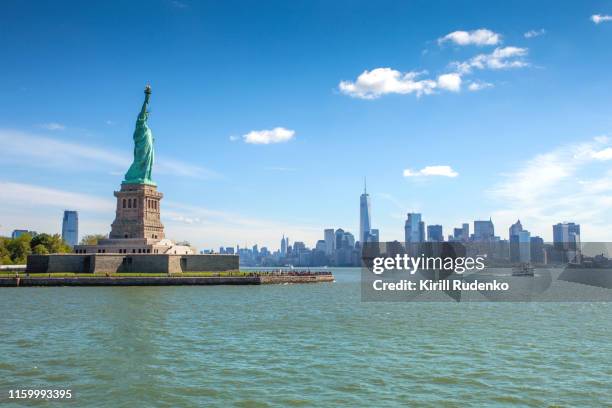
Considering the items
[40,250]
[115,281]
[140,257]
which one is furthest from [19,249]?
[115,281]

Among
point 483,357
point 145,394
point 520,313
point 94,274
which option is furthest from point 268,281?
point 145,394

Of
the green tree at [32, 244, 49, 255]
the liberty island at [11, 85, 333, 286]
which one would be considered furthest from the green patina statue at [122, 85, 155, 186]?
the green tree at [32, 244, 49, 255]

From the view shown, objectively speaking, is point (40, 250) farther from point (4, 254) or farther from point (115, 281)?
point (115, 281)

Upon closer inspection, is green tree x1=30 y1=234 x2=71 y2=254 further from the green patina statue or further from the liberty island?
the green patina statue

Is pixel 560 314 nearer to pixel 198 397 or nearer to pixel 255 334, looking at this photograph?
pixel 255 334

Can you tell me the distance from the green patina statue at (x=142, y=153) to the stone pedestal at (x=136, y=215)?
1785mm

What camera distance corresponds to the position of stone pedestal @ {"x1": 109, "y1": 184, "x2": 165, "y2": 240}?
98750mm

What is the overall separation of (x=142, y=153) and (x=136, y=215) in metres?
11.8

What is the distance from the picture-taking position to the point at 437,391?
2319 cm

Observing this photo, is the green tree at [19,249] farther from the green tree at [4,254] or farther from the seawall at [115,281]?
the seawall at [115,281]

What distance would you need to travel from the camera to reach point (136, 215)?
99.4m

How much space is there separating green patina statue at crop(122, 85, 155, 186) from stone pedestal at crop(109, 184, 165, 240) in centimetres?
178

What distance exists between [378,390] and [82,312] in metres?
33.7

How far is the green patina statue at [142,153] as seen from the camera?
103m
